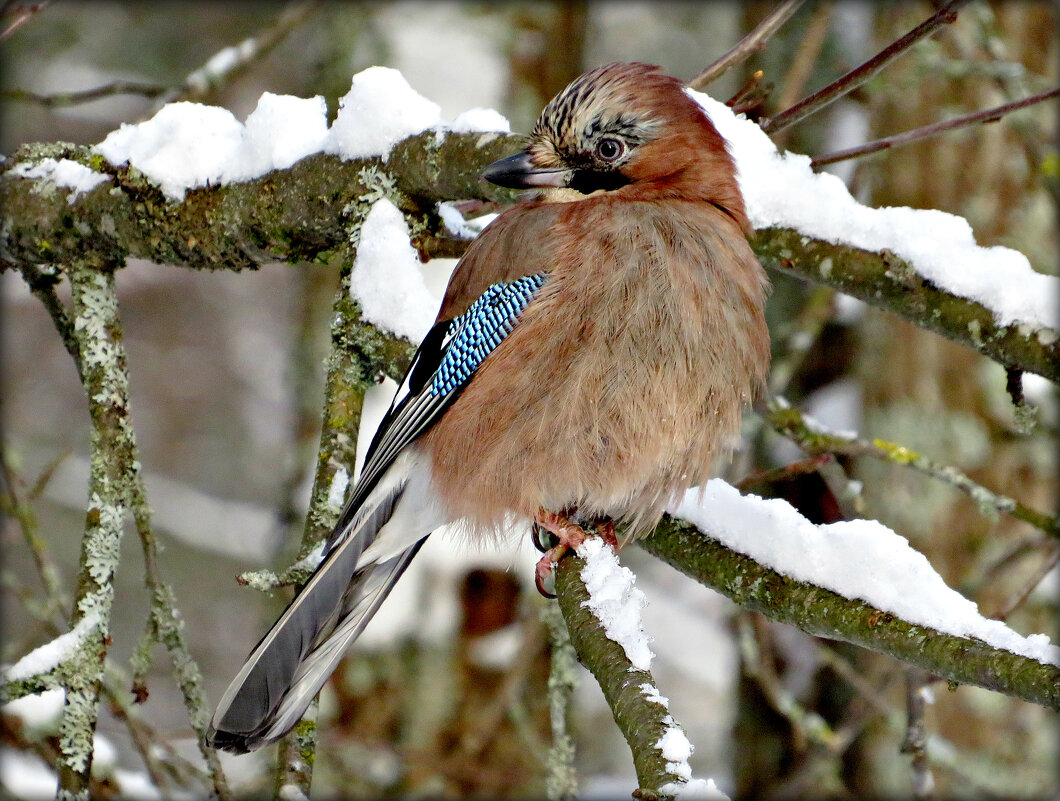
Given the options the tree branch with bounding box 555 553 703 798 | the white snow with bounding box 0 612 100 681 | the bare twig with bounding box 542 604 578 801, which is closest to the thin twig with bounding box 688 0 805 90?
the tree branch with bounding box 555 553 703 798

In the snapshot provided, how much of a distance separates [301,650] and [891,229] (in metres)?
1.67

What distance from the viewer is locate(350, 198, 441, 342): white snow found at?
7.57 ft

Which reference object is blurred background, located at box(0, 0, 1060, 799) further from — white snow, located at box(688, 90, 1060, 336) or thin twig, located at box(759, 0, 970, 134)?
white snow, located at box(688, 90, 1060, 336)

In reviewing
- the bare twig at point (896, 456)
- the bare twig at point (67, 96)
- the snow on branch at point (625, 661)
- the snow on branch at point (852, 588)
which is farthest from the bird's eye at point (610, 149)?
the bare twig at point (67, 96)

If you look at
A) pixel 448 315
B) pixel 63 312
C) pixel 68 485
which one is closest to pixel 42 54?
pixel 68 485

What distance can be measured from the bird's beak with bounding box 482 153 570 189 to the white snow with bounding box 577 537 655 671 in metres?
0.84

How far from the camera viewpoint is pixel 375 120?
7.97 ft

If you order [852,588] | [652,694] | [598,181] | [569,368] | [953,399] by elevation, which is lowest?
[652,694]

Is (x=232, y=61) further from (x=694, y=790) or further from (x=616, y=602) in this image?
(x=694, y=790)

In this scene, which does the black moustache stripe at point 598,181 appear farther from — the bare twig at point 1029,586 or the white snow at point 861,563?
the bare twig at point 1029,586

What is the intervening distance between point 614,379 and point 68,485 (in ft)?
24.1

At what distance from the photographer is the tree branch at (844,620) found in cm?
166

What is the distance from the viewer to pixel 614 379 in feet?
8.08

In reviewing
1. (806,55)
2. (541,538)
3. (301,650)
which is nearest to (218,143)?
(301,650)
